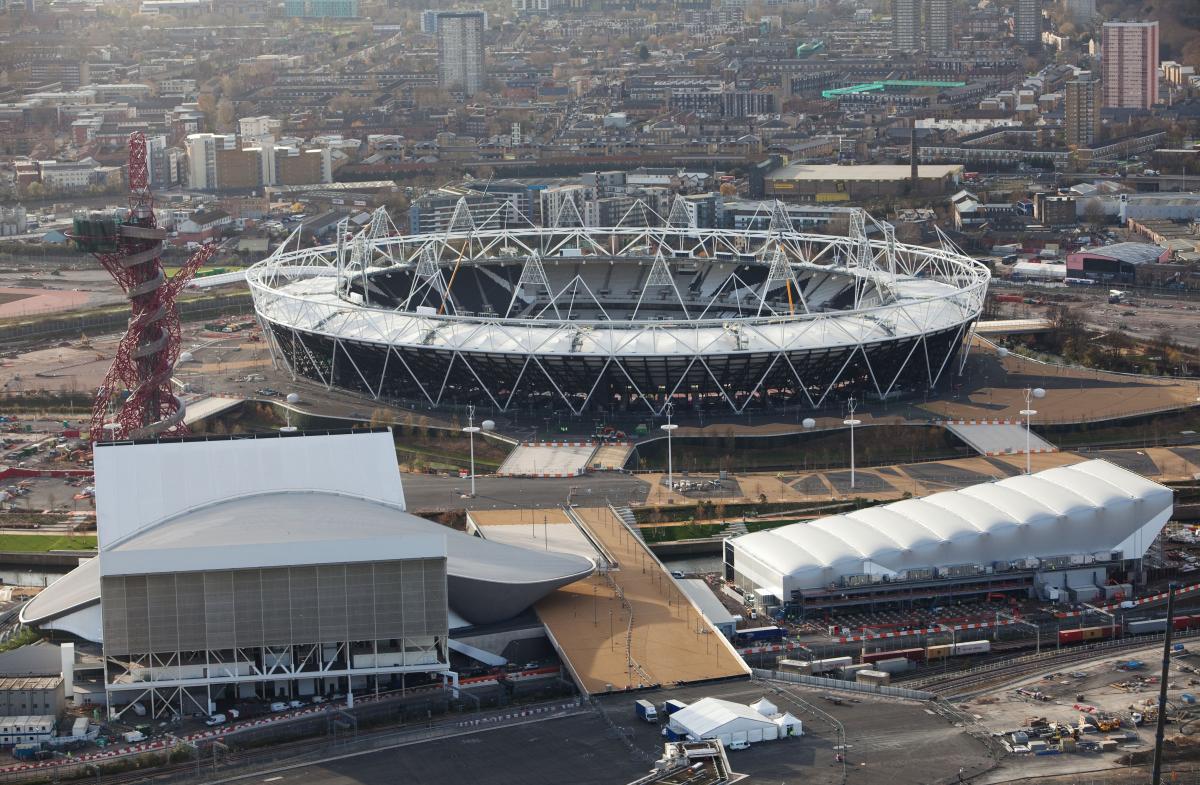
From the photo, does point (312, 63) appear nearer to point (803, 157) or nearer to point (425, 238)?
point (803, 157)

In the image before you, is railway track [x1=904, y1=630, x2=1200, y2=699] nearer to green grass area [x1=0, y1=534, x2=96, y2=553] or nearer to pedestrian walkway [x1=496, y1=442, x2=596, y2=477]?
pedestrian walkway [x1=496, y1=442, x2=596, y2=477]

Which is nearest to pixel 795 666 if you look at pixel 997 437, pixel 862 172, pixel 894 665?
pixel 894 665

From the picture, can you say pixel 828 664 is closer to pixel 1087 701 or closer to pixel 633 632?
pixel 633 632

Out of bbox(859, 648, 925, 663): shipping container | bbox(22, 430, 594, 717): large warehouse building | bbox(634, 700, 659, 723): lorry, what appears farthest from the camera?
bbox(859, 648, 925, 663): shipping container

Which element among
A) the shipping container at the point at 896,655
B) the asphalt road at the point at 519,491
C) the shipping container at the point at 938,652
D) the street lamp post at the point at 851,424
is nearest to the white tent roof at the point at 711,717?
the shipping container at the point at 896,655

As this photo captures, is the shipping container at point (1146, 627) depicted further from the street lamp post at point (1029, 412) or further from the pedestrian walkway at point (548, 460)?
the pedestrian walkway at point (548, 460)

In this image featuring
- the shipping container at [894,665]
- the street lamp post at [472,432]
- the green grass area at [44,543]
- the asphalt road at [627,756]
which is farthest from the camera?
the street lamp post at [472,432]

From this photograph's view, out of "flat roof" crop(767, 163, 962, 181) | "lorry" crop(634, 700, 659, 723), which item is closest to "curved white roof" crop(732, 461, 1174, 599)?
"lorry" crop(634, 700, 659, 723)
